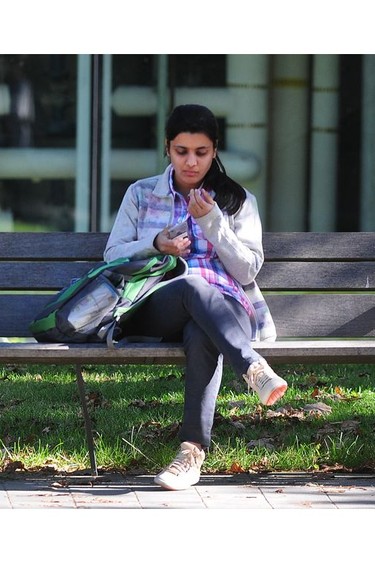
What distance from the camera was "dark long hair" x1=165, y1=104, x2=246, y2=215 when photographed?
495 cm

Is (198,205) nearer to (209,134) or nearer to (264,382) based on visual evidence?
(209,134)

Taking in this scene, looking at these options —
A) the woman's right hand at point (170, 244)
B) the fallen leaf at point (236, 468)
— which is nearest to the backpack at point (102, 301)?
the woman's right hand at point (170, 244)

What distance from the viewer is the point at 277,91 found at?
8.91m

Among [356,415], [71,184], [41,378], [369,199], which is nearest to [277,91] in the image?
[369,199]

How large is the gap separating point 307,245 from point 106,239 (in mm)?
885

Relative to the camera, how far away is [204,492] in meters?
4.58

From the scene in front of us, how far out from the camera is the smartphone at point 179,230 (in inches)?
193

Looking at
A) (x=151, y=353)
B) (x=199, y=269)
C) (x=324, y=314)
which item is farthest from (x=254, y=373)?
(x=324, y=314)

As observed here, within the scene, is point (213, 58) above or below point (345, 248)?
above

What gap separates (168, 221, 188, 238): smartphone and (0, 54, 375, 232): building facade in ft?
13.0

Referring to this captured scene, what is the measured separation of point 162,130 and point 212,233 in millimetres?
4163

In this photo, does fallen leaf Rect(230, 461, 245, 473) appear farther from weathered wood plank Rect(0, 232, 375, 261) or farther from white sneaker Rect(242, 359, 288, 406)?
weathered wood plank Rect(0, 232, 375, 261)

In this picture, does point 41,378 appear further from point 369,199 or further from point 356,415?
point 369,199

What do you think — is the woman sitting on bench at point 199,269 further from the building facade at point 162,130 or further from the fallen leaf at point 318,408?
the building facade at point 162,130
